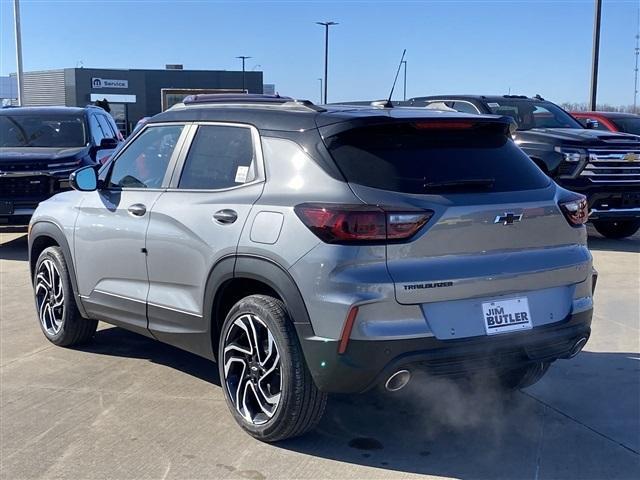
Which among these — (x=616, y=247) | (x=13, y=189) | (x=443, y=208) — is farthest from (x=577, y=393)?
(x=13, y=189)

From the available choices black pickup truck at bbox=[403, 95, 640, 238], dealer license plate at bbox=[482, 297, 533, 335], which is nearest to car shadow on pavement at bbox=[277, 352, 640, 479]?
dealer license plate at bbox=[482, 297, 533, 335]

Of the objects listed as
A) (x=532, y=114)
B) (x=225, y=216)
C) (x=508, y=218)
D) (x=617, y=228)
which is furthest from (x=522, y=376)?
(x=532, y=114)

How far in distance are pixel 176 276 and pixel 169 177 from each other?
0.66 m

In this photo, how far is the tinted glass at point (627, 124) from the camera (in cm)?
1392

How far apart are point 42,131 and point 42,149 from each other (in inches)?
27.9

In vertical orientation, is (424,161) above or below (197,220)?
above

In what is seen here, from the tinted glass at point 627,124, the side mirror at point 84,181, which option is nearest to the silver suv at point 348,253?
the side mirror at point 84,181

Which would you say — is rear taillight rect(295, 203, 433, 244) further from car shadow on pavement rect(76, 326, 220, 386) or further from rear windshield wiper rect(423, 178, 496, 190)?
car shadow on pavement rect(76, 326, 220, 386)

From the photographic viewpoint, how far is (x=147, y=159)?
16.4 ft

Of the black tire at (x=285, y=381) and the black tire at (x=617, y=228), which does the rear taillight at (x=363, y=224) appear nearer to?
the black tire at (x=285, y=381)

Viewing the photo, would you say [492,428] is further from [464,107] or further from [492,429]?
[464,107]

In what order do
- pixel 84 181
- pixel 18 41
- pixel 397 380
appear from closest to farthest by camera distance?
pixel 397 380 < pixel 84 181 < pixel 18 41

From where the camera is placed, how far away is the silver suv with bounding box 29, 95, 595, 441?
3498 millimetres

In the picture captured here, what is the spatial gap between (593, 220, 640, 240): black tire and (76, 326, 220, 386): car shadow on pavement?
743 centimetres
